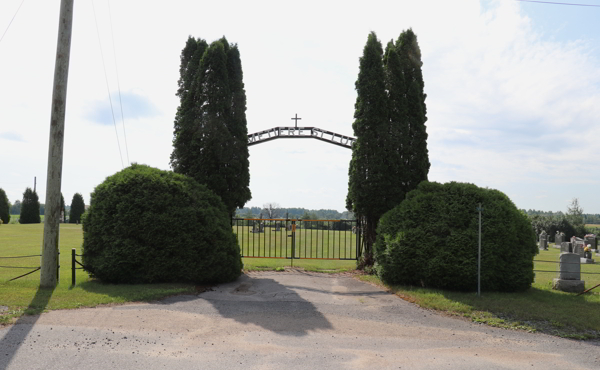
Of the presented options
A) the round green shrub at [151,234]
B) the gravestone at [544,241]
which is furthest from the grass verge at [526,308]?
the gravestone at [544,241]

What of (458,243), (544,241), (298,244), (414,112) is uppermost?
(414,112)

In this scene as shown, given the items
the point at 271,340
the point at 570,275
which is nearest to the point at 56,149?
the point at 271,340

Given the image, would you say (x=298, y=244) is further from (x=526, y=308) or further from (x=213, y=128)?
(x=526, y=308)

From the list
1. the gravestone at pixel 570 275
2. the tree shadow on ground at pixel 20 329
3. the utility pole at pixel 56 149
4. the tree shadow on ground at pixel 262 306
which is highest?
the utility pole at pixel 56 149

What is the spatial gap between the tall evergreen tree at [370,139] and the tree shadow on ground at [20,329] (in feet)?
28.5

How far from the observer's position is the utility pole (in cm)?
946

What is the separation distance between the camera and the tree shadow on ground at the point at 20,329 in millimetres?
5191

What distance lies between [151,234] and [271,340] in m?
5.21

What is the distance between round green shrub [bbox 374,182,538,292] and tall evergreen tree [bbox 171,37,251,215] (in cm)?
498

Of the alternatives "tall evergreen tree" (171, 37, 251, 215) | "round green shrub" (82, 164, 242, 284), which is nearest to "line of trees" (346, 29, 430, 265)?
"tall evergreen tree" (171, 37, 251, 215)

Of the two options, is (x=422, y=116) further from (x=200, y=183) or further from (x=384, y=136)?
(x=200, y=183)

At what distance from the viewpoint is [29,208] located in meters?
45.8

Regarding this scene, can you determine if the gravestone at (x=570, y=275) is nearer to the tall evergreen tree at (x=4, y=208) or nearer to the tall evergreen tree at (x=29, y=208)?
the tall evergreen tree at (x=4, y=208)

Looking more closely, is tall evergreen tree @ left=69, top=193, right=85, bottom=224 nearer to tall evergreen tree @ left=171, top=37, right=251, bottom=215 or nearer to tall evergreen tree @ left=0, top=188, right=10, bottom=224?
tall evergreen tree @ left=0, top=188, right=10, bottom=224
